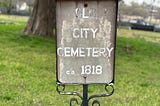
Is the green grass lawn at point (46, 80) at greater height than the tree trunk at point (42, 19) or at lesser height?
lesser

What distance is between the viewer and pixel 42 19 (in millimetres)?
15281

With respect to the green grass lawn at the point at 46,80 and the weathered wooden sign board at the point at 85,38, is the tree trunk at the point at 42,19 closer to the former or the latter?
the green grass lawn at the point at 46,80

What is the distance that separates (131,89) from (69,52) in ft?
13.0

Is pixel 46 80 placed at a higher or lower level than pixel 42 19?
lower

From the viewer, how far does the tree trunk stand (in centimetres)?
1520

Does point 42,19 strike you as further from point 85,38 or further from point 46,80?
point 85,38

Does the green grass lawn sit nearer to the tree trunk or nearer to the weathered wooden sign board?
the weathered wooden sign board

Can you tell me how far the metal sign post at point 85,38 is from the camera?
3.08 m

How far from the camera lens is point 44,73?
→ 7910mm

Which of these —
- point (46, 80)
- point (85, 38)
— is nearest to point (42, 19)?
point (46, 80)

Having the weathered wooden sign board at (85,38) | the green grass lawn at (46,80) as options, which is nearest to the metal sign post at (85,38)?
the weathered wooden sign board at (85,38)

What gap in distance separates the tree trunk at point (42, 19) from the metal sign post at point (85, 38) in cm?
1216

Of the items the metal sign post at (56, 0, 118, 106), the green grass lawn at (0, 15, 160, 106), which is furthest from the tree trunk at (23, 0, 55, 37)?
the metal sign post at (56, 0, 118, 106)

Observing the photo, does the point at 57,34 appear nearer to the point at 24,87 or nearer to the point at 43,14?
the point at 24,87
